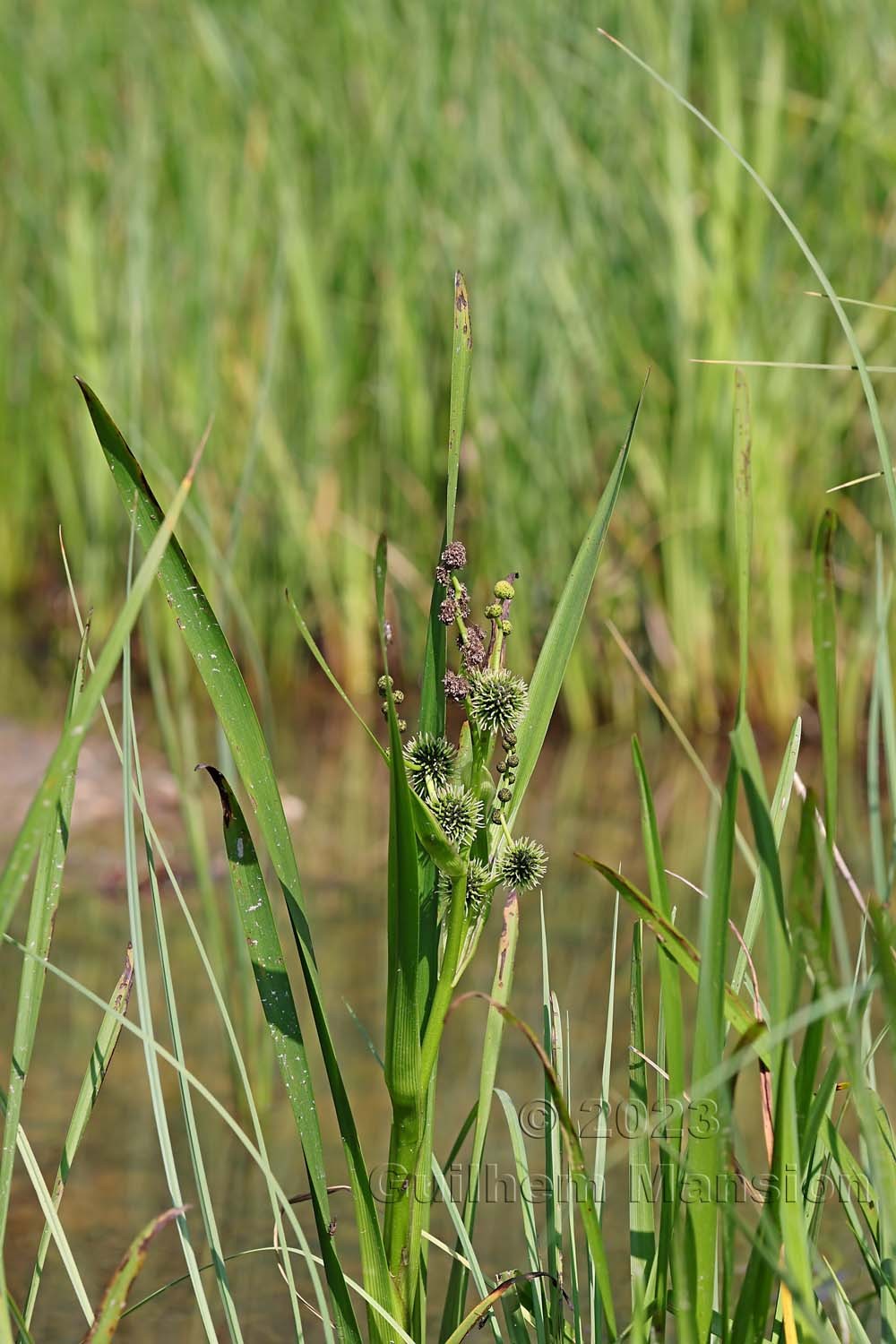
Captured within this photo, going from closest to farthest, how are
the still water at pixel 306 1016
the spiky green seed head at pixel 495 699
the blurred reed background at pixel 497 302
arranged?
the spiky green seed head at pixel 495 699 < the still water at pixel 306 1016 < the blurred reed background at pixel 497 302

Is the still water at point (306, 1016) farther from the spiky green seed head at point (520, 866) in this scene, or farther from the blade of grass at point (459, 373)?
the blade of grass at point (459, 373)

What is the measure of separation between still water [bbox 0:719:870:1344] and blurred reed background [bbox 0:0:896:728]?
1.18ft

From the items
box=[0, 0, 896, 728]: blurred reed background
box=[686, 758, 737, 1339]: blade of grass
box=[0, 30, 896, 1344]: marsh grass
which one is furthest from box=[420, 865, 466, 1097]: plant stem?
box=[0, 0, 896, 728]: blurred reed background

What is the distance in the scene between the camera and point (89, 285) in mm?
2857

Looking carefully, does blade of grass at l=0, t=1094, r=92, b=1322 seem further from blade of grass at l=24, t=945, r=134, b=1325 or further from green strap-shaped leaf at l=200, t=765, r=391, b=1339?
green strap-shaped leaf at l=200, t=765, r=391, b=1339

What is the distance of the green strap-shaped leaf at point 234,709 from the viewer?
0.71 meters

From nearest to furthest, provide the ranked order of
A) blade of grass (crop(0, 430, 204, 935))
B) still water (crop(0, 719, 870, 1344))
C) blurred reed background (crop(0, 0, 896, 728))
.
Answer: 1. blade of grass (crop(0, 430, 204, 935))
2. still water (crop(0, 719, 870, 1344))
3. blurred reed background (crop(0, 0, 896, 728))

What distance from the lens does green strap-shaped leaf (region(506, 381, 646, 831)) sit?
28.6 inches

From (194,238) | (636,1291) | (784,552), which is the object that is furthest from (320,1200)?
(194,238)

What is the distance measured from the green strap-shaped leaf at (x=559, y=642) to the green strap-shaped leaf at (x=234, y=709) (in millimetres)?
123

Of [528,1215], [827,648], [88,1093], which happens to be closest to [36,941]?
[88,1093]

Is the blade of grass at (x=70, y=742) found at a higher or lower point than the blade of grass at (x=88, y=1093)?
higher

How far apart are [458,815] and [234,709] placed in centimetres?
12

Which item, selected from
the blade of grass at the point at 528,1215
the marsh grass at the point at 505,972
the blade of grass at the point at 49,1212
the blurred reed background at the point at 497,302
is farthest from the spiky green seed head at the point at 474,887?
the blurred reed background at the point at 497,302
